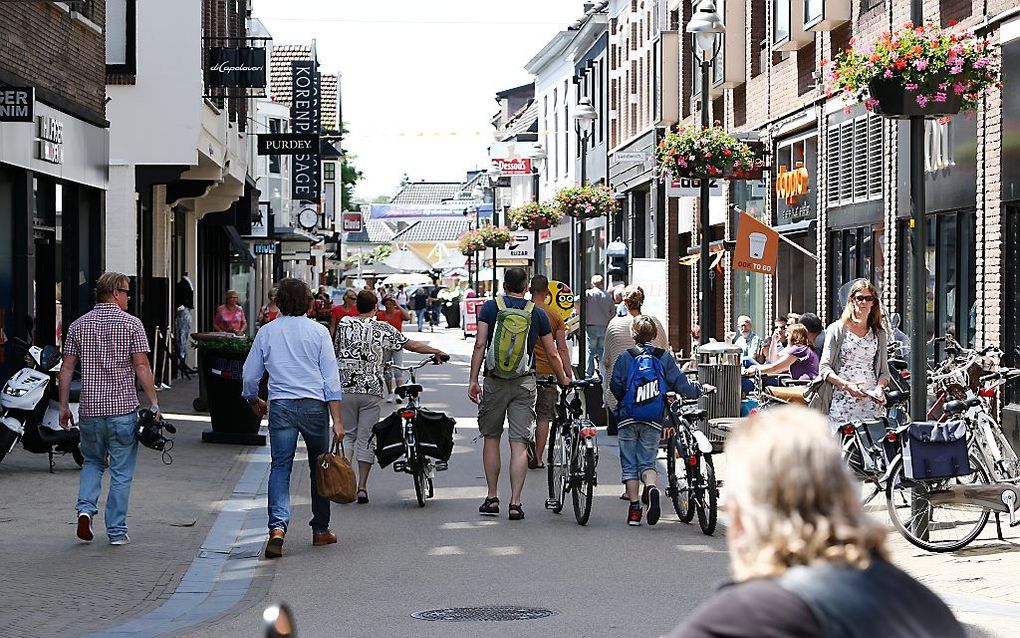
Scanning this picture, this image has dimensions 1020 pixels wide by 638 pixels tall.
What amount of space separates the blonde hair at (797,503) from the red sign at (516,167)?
5854 cm

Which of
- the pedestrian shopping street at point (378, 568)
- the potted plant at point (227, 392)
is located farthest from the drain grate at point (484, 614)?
the potted plant at point (227, 392)

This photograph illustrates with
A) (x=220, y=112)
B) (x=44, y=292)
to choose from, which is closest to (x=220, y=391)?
(x=44, y=292)

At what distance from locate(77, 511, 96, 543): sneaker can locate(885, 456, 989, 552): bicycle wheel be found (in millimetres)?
5090

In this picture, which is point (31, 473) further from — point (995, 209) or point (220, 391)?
point (995, 209)

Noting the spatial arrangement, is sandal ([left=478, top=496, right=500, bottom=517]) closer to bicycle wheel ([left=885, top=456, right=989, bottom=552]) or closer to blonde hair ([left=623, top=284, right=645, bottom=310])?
bicycle wheel ([left=885, top=456, right=989, bottom=552])

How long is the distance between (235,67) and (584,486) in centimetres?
1664

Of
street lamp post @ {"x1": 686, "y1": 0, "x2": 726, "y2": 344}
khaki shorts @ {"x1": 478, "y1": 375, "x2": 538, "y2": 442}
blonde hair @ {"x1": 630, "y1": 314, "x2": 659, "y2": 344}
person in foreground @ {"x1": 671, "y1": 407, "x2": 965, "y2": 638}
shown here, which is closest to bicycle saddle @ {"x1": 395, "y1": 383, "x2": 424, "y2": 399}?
khaki shorts @ {"x1": 478, "y1": 375, "x2": 538, "y2": 442}

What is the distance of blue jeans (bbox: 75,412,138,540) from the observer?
35.2 ft

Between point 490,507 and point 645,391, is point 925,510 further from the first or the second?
point 490,507

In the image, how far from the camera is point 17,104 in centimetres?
1586

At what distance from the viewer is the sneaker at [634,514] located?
38.8ft

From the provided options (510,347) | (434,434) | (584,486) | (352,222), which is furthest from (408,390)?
(352,222)

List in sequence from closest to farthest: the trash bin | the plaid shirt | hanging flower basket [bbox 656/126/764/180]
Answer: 1. the plaid shirt
2. the trash bin
3. hanging flower basket [bbox 656/126/764/180]

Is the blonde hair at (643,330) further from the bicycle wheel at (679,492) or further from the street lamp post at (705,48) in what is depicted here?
the street lamp post at (705,48)
